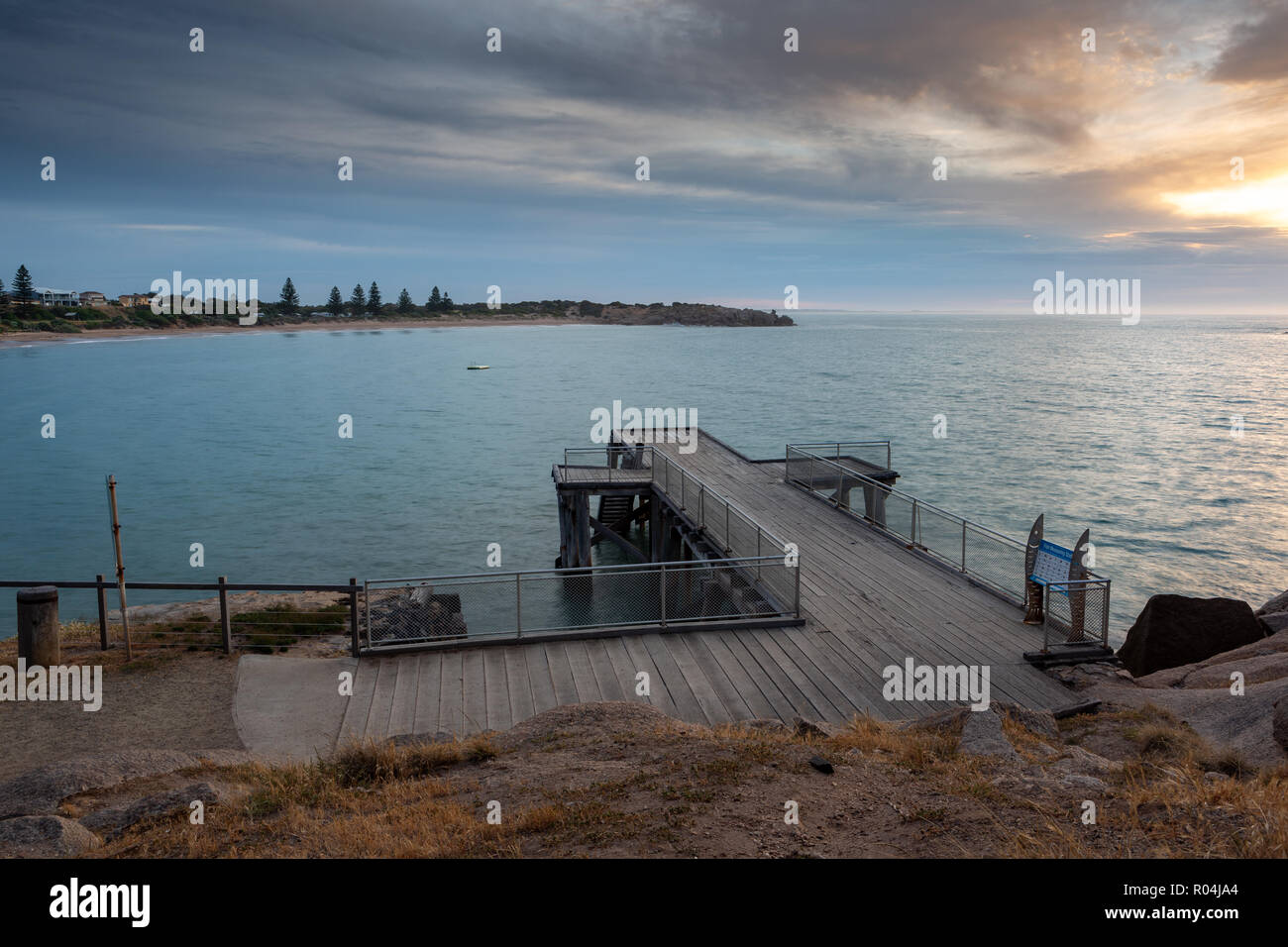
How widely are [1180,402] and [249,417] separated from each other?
98.2 meters

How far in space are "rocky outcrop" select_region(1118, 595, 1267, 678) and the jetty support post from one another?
18.9 meters

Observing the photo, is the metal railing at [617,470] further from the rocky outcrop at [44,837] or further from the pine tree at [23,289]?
the pine tree at [23,289]

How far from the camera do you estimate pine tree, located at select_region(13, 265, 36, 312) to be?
16112 cm

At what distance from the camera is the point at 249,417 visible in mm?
80188

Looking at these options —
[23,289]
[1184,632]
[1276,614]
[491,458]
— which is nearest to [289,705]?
[1184,632]

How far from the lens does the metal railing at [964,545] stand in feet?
43.7

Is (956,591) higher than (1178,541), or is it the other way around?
(956,591)

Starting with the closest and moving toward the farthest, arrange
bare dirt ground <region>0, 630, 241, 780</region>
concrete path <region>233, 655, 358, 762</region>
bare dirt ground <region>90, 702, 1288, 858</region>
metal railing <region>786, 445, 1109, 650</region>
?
bare dirt ground <region>90, 702, 1288, 858</region>
concrete path <region>233, 655, 358, 762</region>
bare dirt ground <region>0, 630, 241, 780</region>
metal railing <region>786, 445, 1109, 650</region>

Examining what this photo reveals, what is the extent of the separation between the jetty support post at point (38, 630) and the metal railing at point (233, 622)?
238 millimetres

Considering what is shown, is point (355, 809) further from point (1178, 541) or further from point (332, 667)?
point (1178, 541)

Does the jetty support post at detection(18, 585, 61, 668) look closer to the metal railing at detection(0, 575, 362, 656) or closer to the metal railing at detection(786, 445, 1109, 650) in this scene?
the metal railing at detection(0, 575, 362, 656)

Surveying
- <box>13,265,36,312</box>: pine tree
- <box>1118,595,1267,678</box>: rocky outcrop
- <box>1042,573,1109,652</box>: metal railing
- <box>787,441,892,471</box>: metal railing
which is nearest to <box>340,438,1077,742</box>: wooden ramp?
<box>1042,573,1109,652</box>: metal railing
